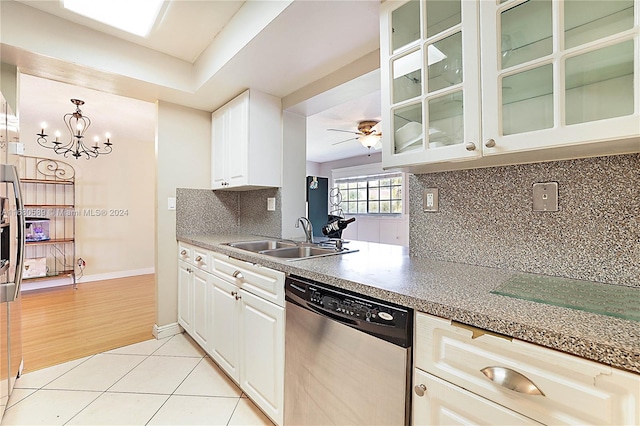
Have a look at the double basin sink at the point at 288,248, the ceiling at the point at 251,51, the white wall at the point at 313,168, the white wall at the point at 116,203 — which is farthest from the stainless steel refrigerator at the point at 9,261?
the white wall at the point at 313,168

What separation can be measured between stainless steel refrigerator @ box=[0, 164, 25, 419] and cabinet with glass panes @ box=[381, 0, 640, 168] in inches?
74.2

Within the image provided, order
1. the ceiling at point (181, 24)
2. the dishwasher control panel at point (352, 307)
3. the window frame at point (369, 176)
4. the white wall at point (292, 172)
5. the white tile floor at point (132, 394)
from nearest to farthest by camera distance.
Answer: the dishwasher control panel at point (352, 307)
the white tile floor at point (132, 394)
the ceiling at point (181, 24)
the white wall at point (292, 172)
the window frame at point (369, 176)

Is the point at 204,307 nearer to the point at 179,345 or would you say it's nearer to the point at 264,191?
the point at 179,345

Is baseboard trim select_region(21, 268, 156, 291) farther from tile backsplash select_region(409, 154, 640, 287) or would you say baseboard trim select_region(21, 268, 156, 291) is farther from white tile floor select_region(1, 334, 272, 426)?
tile backsplash select_region(409, 154, 640, 287)

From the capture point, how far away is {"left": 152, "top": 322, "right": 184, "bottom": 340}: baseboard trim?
2525 millimetres

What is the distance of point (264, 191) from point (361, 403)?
1.97 m

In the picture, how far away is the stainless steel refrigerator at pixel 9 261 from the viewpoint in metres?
1.44

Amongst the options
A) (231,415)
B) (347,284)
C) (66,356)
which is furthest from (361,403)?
(66,356)

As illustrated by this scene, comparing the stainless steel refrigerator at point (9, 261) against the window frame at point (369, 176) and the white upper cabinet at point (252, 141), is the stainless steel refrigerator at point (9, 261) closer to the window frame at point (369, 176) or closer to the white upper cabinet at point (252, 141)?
the white upper cabinet at point (252, 141)

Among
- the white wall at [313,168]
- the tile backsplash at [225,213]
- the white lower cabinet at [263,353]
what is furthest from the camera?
the white wall at [313,168]

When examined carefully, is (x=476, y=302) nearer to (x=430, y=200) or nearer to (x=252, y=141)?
(x=430, y=200)

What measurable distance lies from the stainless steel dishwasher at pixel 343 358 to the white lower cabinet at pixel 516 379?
63 mm

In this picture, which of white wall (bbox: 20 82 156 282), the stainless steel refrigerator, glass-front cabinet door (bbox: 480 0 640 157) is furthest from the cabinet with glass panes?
white wall (bbox: 20 82 156 282)

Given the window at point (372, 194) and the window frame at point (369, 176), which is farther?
the window at point (372, 194)
